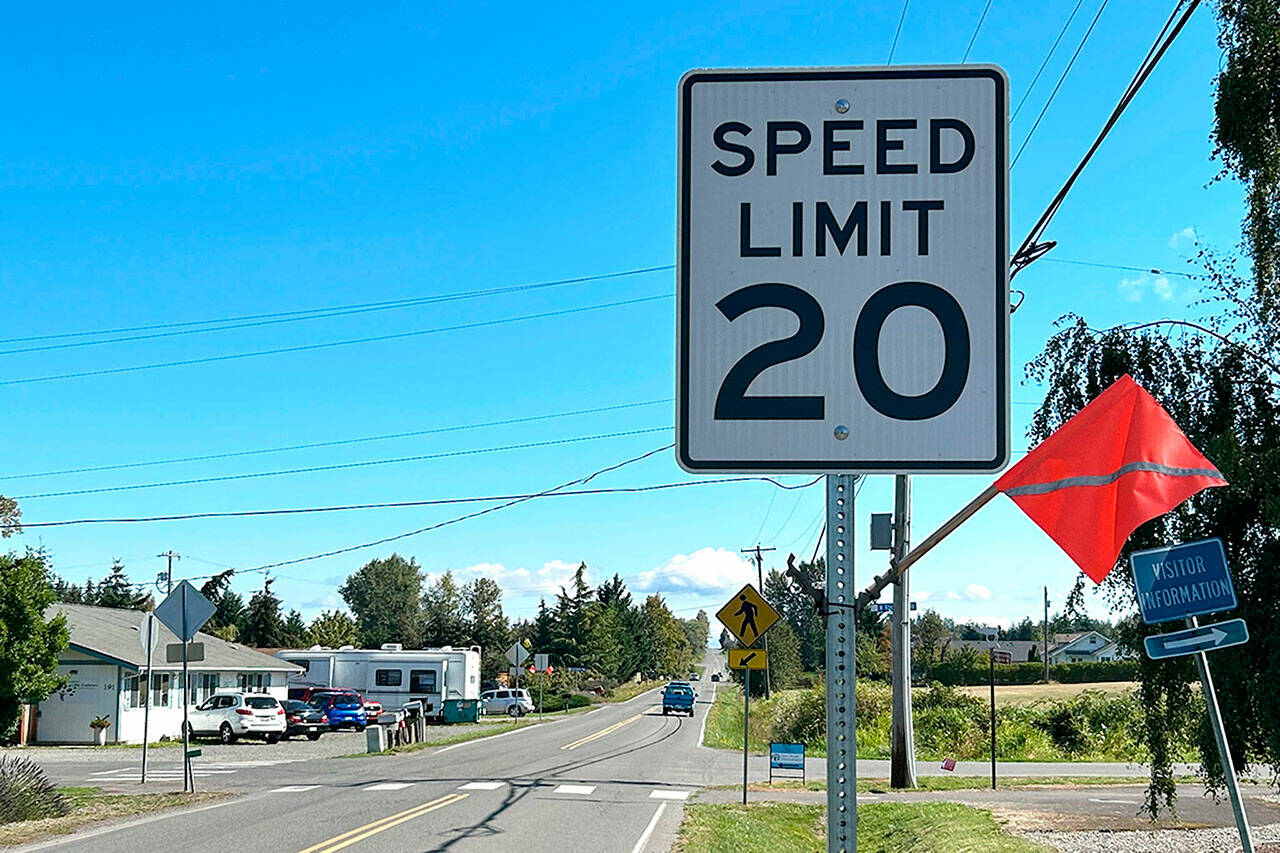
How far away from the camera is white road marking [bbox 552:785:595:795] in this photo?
2405 cm

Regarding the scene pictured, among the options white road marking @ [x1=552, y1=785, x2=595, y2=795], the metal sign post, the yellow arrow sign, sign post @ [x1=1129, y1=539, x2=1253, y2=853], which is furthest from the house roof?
the metal sign post

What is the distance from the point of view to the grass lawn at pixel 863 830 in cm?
1609

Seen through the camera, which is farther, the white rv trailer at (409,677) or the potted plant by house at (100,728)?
the white rv trailer at (409,677)

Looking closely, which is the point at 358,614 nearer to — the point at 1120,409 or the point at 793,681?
the point at 793,681

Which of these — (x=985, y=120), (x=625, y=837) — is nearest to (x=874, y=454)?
(x=985, y=120)

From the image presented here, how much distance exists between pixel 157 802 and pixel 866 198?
21.8 meters

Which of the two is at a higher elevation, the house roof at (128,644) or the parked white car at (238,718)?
the house roof at (128,644)

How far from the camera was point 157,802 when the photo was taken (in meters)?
21.0

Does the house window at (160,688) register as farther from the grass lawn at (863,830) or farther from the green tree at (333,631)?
the green tree at (333,631)

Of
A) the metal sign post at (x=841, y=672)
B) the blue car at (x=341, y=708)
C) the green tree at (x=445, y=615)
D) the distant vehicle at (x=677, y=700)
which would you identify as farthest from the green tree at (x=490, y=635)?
the metal sign post at (x=841, y=672)

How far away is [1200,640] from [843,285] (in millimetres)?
5058

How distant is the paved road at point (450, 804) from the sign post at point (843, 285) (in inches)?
593

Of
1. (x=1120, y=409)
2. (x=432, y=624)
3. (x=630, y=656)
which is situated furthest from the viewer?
(x=630, y=656)

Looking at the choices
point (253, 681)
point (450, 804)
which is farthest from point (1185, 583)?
point (253, 681)
